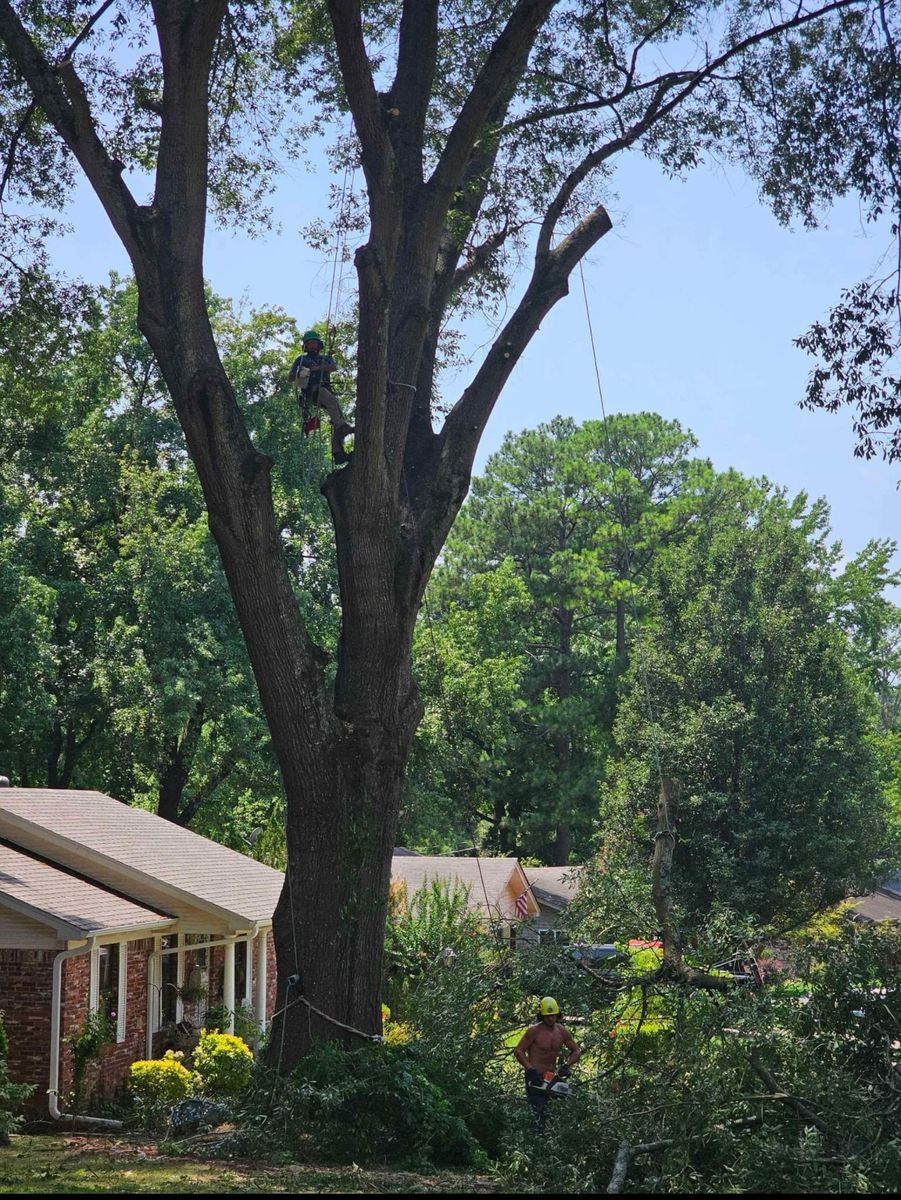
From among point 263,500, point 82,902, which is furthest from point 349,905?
point 82,902

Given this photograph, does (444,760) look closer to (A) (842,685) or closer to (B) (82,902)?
(A) (842,685)

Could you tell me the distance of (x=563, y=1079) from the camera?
30.5 feet

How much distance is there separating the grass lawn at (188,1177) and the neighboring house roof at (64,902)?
4616mm

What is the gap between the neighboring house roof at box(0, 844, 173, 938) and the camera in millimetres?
13453

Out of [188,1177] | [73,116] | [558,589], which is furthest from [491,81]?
[558,589]

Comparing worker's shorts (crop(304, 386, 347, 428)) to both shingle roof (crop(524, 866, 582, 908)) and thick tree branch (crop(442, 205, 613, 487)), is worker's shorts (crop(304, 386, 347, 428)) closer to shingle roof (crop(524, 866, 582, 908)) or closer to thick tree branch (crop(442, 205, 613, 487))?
thick tree branch (crop(442, 205, 613, 487))

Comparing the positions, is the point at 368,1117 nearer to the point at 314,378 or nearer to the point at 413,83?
the point at 314,378

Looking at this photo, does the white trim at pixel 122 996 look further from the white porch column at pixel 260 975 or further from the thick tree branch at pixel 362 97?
the thick tree branch at pixel 362 97

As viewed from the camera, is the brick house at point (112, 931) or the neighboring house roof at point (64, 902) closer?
the neighboring house roof at point (64, 902)

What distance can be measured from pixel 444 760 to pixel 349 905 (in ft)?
73.8

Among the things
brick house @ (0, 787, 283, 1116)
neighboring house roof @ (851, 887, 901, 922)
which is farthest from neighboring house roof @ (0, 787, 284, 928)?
neighboring house roof @ (851, 887, 901, 922)

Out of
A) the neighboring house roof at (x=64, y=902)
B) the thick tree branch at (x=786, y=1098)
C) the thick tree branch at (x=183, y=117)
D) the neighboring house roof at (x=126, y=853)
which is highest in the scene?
the thick tree branch at (x=183, y=117)

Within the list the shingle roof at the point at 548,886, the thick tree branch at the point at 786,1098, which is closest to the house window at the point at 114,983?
the thick tree branch at the point at 786,1098

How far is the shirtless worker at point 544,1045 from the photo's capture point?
9.58m
